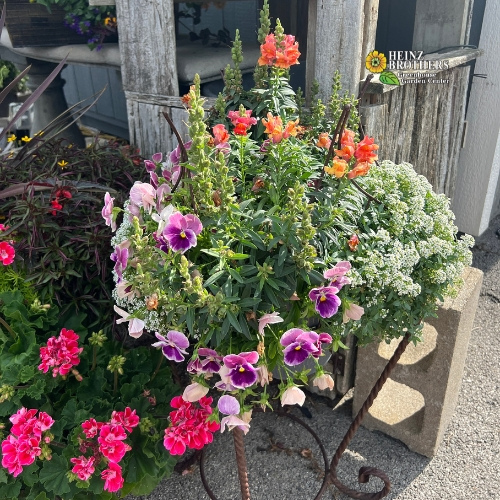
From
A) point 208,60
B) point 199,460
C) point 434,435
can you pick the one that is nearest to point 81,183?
point 208,60

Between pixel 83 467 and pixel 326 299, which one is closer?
pixel 326 299

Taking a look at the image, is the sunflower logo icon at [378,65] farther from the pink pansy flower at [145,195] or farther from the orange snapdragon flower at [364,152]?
the pink pansy flower at [145,195]

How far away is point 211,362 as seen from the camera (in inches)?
55.6

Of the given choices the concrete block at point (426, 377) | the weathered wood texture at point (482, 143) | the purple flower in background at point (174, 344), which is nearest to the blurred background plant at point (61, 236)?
the purple flower in background at point (174, 344)

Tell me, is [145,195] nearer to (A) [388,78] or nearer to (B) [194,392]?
(B) [194,392]

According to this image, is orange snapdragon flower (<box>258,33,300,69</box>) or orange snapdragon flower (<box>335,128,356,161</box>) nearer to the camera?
orange snapdragon flower (<box>335,128,356,161</box>)

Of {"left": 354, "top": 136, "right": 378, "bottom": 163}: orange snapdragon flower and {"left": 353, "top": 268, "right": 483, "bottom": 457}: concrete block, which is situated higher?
{"left": 354, "top": 136, "right": 378, "bottom": 163}: orange snapdragon flower

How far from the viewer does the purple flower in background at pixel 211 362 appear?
1388 mm

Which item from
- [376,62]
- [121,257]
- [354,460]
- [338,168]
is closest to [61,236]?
[121,257]

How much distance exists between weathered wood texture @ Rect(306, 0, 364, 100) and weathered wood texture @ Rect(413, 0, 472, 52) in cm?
140

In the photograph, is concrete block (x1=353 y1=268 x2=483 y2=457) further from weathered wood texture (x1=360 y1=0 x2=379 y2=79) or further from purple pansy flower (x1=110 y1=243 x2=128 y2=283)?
purple pansy flower (x1=110 y1=243 x2=128 y2=283)

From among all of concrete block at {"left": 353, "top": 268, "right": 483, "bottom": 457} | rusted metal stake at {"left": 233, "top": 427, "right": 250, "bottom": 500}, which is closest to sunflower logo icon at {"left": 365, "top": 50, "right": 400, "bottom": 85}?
concrete block at {"left": 353, "top": 268, "right": 483, "bottom": 457}

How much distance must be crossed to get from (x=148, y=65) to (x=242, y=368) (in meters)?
1.76

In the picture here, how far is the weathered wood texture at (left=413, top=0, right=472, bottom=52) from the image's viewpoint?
3.13 metres
